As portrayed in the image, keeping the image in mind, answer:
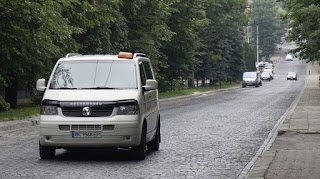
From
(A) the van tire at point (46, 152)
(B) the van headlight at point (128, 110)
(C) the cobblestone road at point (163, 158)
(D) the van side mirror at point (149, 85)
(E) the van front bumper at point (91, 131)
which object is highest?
(D) the van side mirror at point (149, 85)

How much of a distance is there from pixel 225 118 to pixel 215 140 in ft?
27.0

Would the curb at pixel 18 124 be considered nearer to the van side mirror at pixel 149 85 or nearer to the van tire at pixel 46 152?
the van tire at pixel 46 152

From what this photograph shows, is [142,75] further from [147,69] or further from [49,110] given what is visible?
[49,110]

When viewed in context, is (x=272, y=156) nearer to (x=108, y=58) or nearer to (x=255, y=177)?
(x=255, y=177)

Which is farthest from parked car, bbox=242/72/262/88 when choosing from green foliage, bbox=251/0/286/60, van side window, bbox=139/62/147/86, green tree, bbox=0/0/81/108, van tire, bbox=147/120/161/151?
green foliage, bbox=251/0/286/60

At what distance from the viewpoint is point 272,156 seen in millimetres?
11828

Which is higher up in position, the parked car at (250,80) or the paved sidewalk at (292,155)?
the paved sidewalk at (292,155)

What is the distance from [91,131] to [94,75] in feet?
4.68

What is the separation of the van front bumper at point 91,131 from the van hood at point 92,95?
0.34 m

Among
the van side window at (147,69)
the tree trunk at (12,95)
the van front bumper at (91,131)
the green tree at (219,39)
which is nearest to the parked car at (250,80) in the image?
the green tree at (219,39)

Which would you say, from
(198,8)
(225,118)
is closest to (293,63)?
(198,8)

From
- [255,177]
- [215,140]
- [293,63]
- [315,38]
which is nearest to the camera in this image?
[255,177]

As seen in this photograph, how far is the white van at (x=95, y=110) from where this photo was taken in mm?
11297

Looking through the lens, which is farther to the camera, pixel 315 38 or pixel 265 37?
pixel 265 37
